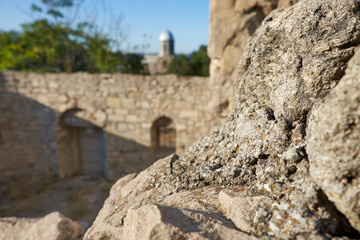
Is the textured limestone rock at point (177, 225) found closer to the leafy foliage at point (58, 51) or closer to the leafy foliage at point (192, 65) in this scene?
the leafy foliage at point (58, 51)

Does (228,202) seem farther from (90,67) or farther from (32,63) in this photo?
(90,67)

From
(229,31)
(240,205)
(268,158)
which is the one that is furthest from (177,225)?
(229,31)

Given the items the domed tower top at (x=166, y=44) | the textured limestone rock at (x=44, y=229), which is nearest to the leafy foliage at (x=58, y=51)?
the textured limestone rock at (x=44, y=229)

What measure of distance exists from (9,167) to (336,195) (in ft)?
23.9

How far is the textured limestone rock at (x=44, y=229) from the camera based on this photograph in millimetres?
2295

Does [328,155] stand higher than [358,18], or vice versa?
[358,18]

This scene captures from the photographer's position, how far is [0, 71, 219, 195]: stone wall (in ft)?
18.1

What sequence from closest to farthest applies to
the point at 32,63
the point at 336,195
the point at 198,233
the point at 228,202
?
1. the point at 336,195
2. the point at 198,233
3. the point at 228,202
4. the point at 32,63

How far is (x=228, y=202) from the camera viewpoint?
1.23 m

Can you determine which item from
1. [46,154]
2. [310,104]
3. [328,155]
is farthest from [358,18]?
[46,154]

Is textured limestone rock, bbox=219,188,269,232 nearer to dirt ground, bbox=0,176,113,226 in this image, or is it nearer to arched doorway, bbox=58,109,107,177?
dirt ground, bbox=0,176,113,226

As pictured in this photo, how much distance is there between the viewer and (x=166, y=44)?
30891 mm

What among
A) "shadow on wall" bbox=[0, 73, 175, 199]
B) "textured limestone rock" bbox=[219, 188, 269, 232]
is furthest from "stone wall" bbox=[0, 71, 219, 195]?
"textured limestone rock" bbox=[219, 188, 269, 232]

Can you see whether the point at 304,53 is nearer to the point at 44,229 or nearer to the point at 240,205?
the point at 240,205
